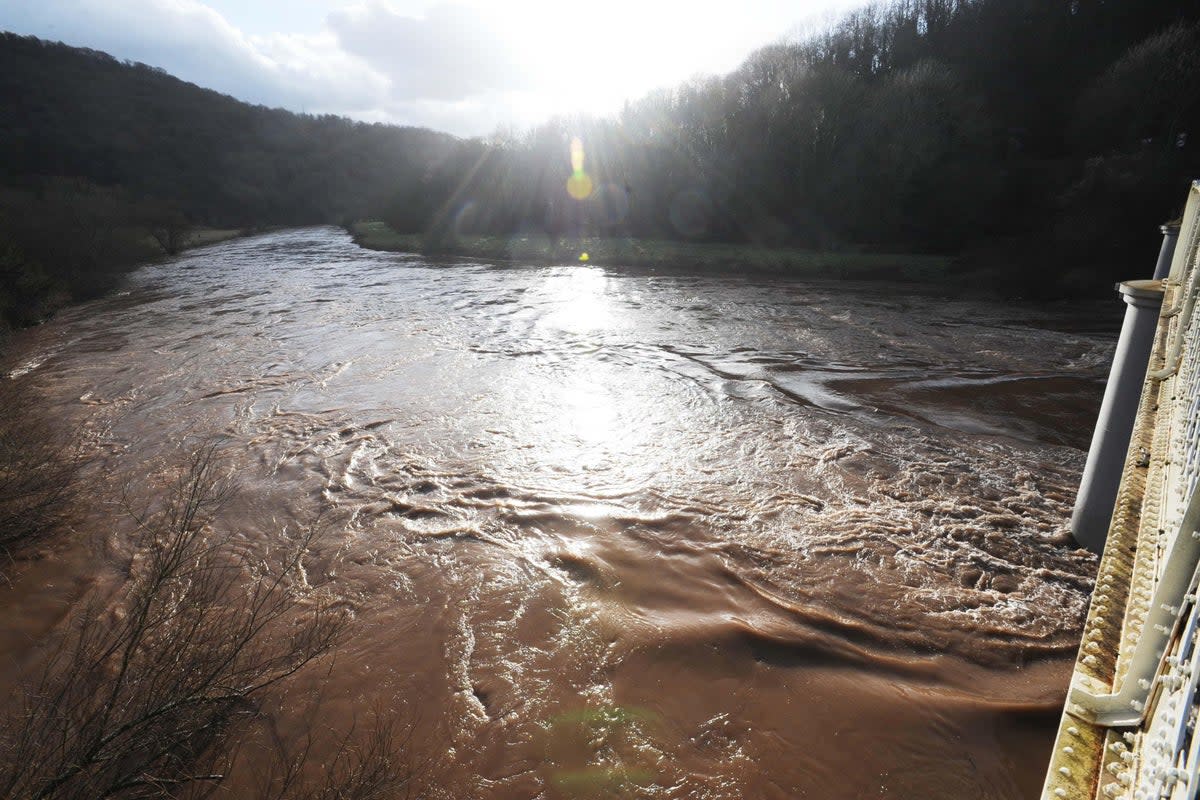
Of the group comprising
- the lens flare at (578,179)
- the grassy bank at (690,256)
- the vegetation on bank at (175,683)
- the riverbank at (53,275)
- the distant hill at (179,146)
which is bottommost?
the vegetation on bank at (175,683)

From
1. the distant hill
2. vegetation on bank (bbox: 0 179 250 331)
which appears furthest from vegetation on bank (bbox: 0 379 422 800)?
the distant hill

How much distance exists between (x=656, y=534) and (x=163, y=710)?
207 inches

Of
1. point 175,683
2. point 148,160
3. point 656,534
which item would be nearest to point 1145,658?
point 175,683

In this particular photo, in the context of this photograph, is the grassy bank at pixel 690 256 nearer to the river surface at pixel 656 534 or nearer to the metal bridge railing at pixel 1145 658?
the river surface at pixel 656 534

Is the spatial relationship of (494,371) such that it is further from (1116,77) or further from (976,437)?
(1116,77)

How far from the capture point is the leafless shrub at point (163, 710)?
10.3ft

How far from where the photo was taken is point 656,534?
24.8ft

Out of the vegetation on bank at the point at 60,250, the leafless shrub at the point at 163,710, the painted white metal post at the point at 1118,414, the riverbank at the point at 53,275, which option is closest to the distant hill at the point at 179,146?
the vegetation on bank at the point at 60,250

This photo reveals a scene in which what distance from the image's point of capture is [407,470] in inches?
360

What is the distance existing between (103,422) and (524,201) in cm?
3482

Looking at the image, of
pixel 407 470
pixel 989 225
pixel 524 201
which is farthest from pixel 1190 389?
pixel 524 201

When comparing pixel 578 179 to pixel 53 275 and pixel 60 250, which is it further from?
pixel 53 275

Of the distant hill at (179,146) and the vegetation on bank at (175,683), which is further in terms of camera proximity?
the distant hill at (179,146)

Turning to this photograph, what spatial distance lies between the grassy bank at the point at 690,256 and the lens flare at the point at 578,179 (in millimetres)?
3873
